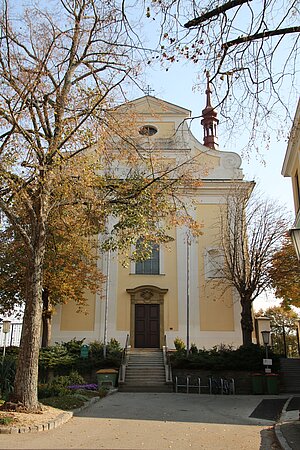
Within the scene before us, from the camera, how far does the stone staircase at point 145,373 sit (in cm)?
2084

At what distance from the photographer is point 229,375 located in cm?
2191

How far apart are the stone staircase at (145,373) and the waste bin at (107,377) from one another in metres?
0.41

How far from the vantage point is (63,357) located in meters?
22.4

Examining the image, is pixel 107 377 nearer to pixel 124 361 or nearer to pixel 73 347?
pixel 124 361

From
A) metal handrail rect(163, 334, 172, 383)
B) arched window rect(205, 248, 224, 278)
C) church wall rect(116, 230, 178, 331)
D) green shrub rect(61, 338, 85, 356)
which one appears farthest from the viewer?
arched window rect(205, 248, 224, 278)

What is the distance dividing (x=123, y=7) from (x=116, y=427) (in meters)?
8.48

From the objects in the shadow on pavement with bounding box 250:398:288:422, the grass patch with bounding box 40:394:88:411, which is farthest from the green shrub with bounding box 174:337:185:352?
the grass patch with bounding box 40:394:88:411

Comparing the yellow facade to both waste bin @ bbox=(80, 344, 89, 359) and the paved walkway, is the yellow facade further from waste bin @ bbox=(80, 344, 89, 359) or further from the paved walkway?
waste bin @ bbox=(80, 344, 89, 359)

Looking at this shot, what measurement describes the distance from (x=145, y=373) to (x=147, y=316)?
17.9 ft

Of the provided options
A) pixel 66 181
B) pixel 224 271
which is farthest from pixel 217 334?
pixel 66 181

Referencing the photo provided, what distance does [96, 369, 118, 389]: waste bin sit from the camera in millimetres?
20469

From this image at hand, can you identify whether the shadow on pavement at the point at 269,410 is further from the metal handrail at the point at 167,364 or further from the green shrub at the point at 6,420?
Result: the green shrub at the point at 6,420

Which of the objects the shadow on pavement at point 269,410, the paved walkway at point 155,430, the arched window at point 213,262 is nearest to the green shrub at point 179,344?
the arched window at point 213,262

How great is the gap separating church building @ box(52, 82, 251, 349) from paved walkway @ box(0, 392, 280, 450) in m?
11.9
